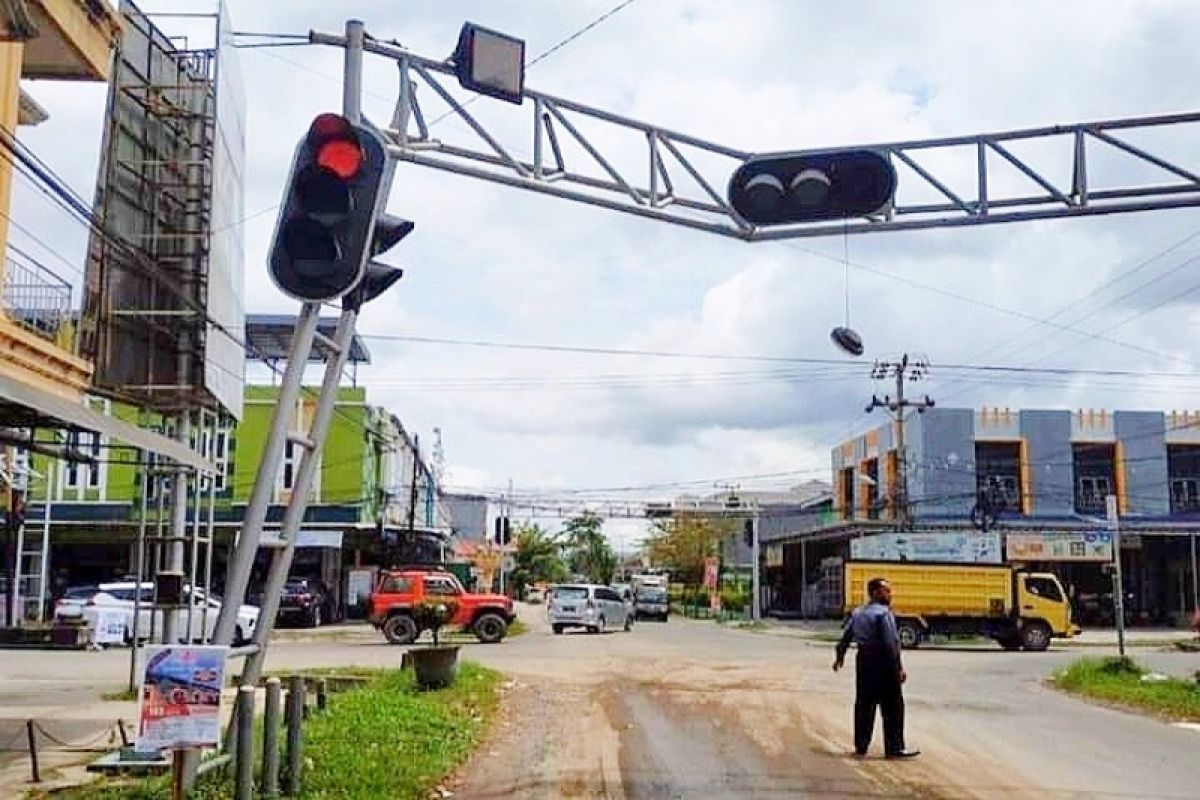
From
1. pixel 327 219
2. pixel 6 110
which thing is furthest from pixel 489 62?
pixel 6 110

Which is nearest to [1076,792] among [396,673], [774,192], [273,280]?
[774,192]

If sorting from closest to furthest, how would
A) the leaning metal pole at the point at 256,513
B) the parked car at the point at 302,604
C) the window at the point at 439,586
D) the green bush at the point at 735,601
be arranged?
the leaning metal pole at the point at 256,513
the window at the point at 439,586
the parked car at the point at 302,604
the green bush at the point at 735,601

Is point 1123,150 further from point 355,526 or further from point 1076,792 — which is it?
point 355,526

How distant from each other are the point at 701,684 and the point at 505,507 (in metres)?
52.1

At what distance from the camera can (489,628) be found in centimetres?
3631

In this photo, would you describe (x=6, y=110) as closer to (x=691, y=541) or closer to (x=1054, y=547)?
(x=1054, y=547)

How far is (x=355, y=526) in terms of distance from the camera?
158 ft

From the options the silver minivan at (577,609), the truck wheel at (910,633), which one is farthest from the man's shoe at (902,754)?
the silver minivan at (577,609)

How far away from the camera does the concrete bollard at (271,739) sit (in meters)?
8.86

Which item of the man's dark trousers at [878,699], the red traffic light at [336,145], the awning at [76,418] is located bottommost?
the man's dark trousers at [878,699]

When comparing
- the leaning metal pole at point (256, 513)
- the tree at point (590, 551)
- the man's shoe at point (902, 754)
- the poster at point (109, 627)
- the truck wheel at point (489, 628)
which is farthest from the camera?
the tree at point (590, 551)

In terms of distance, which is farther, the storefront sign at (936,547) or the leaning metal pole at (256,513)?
the storefront sign at (936,547)

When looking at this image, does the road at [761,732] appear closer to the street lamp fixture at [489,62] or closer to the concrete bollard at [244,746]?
the concrete bollard at [244,746]

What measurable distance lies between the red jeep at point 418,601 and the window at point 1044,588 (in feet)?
48.4
